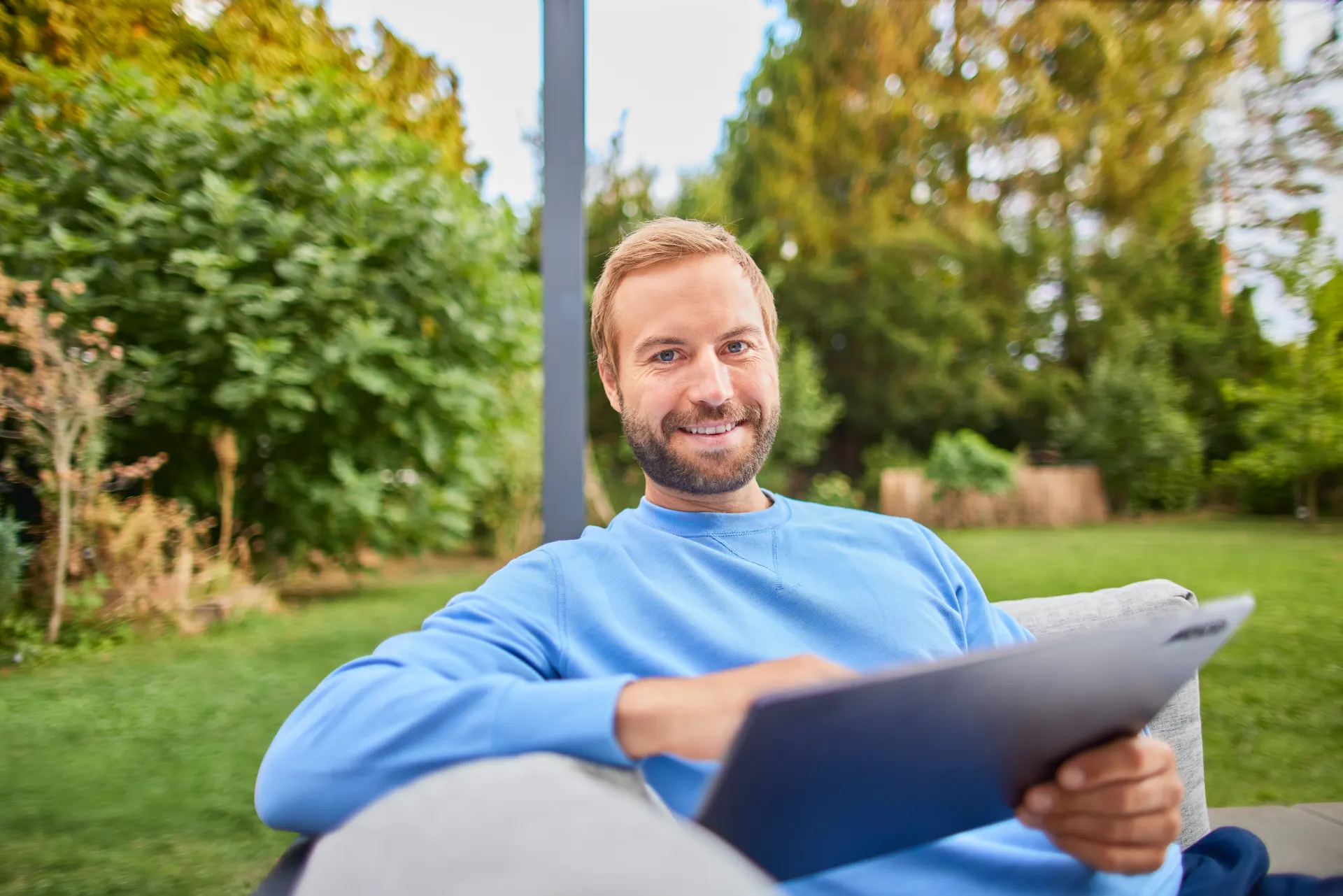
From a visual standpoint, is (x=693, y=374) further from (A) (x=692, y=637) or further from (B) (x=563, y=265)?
(B) (x=563, y=265)

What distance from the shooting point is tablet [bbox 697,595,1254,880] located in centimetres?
43

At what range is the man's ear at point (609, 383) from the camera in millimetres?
1061

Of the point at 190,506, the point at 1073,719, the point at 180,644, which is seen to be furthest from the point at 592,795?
the point at 190,506

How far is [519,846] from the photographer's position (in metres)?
0.41

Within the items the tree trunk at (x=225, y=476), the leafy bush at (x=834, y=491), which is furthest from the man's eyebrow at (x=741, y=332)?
the leafy bush at (x=834, y=491)

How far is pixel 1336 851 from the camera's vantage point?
136 cm

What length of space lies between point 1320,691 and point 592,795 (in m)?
3.17

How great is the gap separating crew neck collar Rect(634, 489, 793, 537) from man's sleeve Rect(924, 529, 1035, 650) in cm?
20

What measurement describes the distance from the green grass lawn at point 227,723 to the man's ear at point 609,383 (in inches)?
55.8

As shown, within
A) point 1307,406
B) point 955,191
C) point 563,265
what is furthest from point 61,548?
point 955,191

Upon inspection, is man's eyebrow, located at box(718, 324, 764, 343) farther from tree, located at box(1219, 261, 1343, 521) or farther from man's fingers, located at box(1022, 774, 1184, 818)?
tree, located at box(1219, 261, 1343, 521)

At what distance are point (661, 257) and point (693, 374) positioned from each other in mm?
143

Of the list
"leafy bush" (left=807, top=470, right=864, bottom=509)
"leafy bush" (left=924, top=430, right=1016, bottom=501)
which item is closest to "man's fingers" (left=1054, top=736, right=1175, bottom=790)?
"leafy bush" (left=807, top=470, right=864, bottom=509)

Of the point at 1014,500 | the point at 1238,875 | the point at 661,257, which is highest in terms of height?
the point at 661,257
